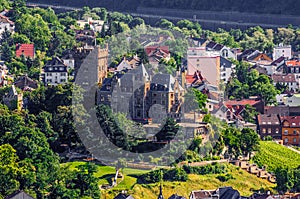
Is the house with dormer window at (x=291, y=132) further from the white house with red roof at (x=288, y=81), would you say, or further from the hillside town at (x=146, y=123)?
the white house with red roof at (x=288, y=81)

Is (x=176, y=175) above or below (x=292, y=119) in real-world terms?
below

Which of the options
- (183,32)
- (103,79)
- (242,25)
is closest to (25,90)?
(103,79)

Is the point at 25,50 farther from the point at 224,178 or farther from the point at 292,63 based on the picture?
the point at 224,178

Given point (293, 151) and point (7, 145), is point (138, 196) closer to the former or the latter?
point (7, 145)

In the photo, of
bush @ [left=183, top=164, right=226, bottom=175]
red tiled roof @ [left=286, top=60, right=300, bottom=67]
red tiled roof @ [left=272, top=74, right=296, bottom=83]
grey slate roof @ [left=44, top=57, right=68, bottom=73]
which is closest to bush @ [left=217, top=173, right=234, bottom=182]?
bush @ [left=183, top=164, right=226, bottom=175]

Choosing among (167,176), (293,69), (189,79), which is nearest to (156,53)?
(189,79)

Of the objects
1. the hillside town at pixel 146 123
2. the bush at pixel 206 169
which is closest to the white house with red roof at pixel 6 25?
the hillside town at pixel 146 123

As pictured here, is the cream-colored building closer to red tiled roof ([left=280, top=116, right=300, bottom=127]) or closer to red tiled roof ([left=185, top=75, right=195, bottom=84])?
red tiled roof ([left=185, top=75, right=195, bottom=84])
